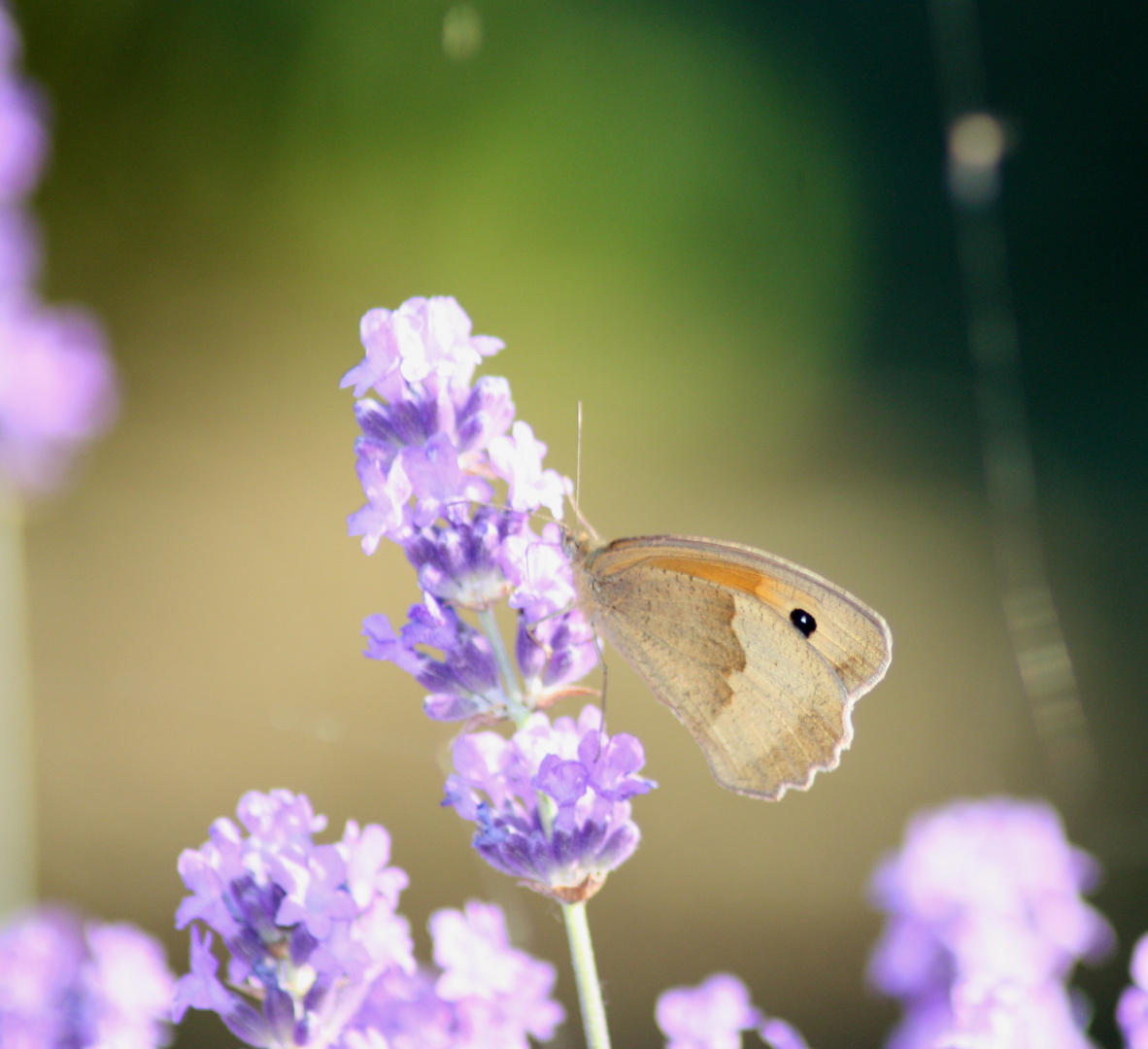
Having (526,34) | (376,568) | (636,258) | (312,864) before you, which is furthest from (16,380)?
(636,258)

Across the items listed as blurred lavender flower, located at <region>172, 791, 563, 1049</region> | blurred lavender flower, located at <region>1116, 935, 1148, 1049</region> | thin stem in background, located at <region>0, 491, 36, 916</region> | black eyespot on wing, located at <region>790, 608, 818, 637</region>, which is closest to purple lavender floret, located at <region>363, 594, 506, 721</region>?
A: blurred lavender flower, located at <region>172, 791, 563, 1049</region>

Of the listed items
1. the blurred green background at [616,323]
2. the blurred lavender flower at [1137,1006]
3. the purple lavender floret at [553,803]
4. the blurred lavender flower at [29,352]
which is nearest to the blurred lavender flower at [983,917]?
the blurred lavender flower at [1137,1006]

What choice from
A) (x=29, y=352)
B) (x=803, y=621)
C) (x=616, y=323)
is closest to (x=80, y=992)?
(x=803, y=621)

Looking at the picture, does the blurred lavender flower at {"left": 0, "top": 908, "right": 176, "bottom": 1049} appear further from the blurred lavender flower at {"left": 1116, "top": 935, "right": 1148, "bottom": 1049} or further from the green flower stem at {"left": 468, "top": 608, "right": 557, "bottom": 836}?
the blurred lavender flower at {"left": 1116, "top": 935, "right": 1148, "bottom": 1049}

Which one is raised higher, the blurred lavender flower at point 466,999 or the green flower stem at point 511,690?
the green flower stem at point 511,690

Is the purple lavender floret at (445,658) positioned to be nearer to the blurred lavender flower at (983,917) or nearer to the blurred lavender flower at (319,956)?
the blurred lavender flower at (319,956)
